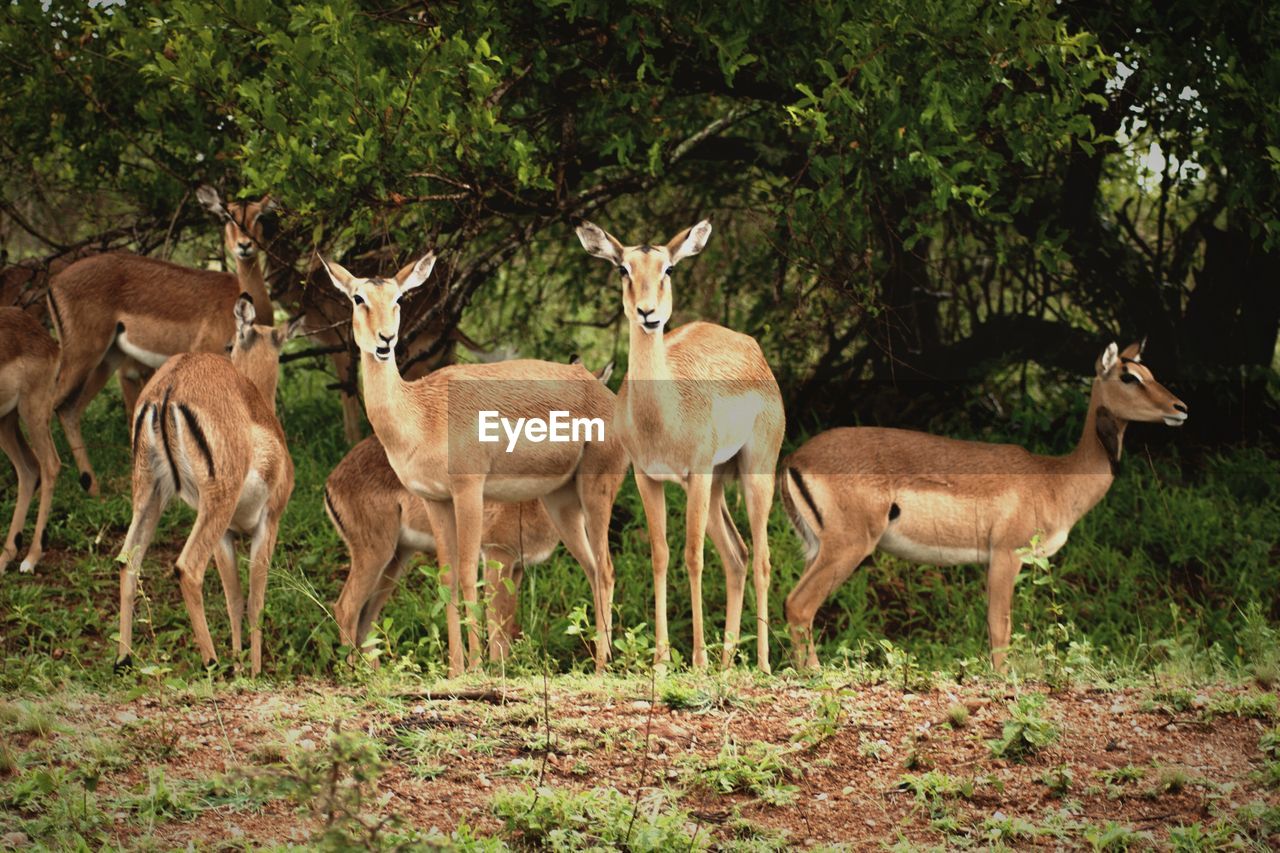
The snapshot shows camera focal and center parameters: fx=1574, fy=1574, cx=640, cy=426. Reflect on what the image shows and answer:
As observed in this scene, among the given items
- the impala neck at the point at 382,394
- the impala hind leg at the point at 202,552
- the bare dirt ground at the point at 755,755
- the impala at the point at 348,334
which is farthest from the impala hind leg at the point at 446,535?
the impala at the point at 348,334

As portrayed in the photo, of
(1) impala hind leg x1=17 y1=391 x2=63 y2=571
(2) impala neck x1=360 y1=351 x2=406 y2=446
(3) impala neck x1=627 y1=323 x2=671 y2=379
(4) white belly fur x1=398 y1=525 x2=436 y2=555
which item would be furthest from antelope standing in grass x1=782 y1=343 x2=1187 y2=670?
(1) impala hind leg x1=17 y1=391 x2=63 y2=571

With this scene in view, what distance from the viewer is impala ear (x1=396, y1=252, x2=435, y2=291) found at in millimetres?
6406

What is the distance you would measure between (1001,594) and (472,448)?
102 inches

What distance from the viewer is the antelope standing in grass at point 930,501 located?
7223 mm

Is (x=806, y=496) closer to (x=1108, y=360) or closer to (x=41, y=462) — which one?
(x=1108, y=360)

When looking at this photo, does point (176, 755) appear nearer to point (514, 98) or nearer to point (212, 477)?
point (212, 477)

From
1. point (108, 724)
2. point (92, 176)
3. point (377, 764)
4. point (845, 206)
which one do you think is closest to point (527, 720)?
point (377, 764)

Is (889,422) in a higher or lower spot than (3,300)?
lower

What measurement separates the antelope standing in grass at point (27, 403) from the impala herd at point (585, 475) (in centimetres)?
29

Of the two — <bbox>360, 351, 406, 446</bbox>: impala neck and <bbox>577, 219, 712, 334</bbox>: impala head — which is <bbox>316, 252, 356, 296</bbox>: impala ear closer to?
<bbox>360, 351, 406, 446</bbox>: impala neck

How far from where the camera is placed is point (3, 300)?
1069 cm

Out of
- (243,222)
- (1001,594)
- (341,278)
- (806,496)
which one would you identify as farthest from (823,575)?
(243,222)

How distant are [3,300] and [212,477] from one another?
15.7 ft

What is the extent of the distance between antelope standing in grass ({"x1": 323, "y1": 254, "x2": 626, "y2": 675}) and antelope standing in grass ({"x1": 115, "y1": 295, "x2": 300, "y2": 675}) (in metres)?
0.73
